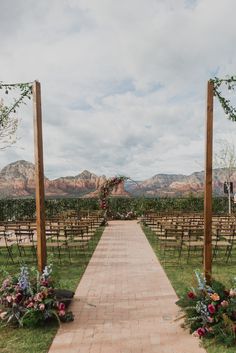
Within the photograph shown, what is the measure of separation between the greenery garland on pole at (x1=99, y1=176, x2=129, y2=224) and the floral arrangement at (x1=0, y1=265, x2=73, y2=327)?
16.8 meters

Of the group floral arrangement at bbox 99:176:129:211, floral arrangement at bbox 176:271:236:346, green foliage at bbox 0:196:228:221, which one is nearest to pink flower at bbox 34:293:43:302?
floral arrangement at bbox 176:271:236:346

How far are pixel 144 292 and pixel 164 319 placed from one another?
1444mm

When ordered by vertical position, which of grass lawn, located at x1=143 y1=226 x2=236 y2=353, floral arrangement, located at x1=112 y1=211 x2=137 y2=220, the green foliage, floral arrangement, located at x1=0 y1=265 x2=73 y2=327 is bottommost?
floral arrangement, located at x1=112 y1=211 x2=137 y2=220

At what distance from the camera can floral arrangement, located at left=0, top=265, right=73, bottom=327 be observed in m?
5.42

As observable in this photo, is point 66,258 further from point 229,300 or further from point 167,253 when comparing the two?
point 229,300

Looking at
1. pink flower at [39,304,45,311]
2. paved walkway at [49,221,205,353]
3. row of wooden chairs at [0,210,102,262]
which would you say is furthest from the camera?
row of wooden chairs at [0,210,102,262]

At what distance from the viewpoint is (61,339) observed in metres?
4.95

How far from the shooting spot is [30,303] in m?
5.52

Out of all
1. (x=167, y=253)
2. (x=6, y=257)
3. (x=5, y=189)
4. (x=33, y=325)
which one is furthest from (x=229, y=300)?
(x=5, y=189)

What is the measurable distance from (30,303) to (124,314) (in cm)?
127

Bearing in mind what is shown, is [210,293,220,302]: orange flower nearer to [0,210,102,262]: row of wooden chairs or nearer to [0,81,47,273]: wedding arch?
[0,81,47,273]: wedding arch

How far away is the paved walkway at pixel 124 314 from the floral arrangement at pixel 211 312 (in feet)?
0.62

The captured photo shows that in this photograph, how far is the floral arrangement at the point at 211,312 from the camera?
192 inches

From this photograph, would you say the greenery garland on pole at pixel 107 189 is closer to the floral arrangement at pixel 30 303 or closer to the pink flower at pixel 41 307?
the floral arrangement at pixel 30 303
